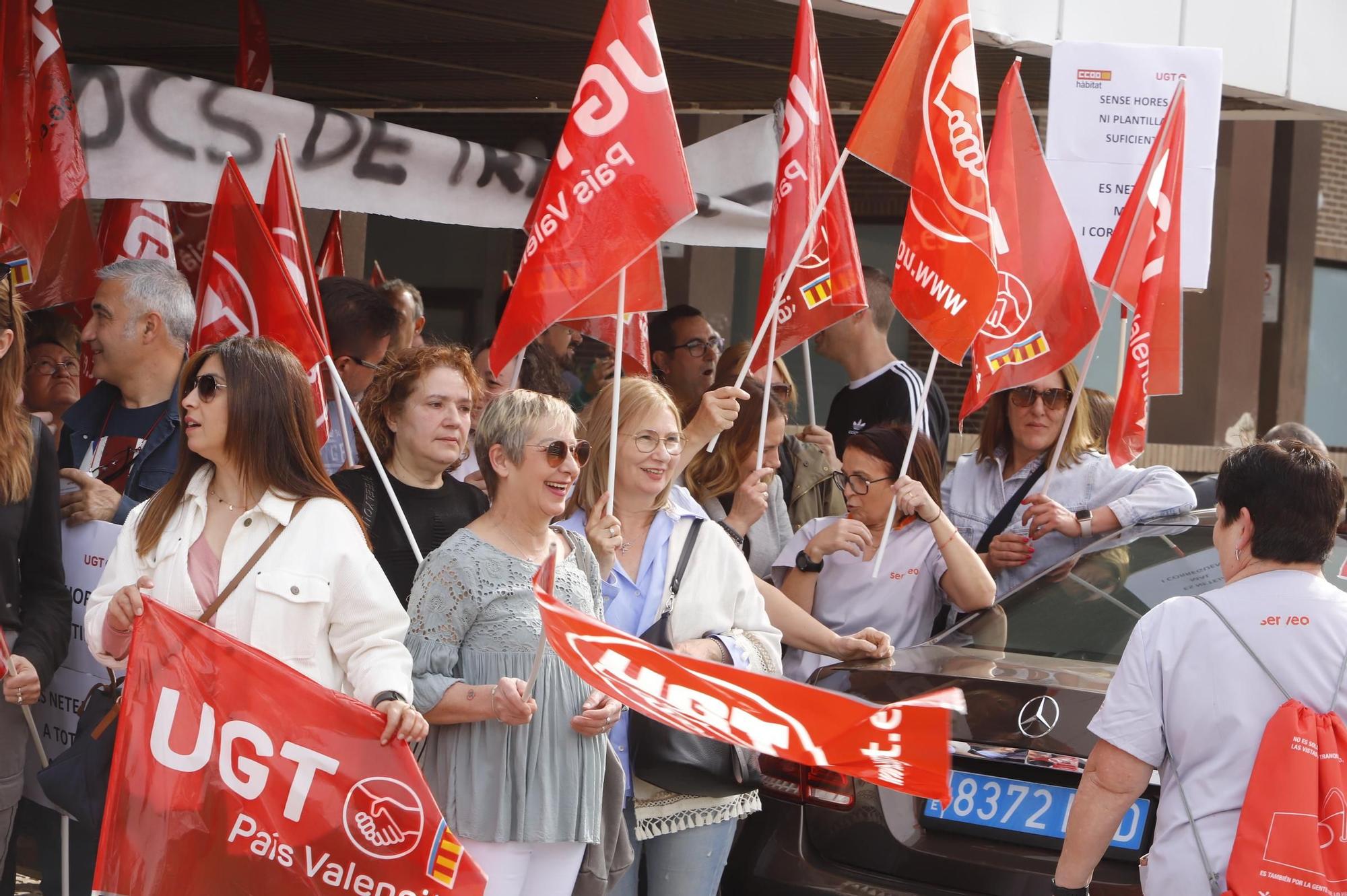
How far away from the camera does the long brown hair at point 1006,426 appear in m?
5.78

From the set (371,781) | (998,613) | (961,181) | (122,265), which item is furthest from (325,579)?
(961,181)

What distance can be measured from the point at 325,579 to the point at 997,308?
3204 mm

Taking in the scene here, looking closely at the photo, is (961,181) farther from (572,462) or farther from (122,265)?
(122,265)

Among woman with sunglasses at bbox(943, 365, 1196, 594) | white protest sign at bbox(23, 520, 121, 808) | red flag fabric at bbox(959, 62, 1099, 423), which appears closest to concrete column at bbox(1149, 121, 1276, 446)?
red flag fabric at bbox(959, 62, 1099, 423)

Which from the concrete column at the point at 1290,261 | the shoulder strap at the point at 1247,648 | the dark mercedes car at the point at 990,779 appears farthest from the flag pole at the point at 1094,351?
the concrete column at the point at 1290,261

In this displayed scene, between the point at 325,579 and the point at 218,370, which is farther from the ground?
the point at 218,370

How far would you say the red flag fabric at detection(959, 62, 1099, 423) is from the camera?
5.80m

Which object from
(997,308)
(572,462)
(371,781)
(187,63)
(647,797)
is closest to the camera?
(371,781)

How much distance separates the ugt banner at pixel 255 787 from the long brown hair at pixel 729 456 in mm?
2141

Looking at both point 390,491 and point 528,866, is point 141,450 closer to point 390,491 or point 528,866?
point 390,491

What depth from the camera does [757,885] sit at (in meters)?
4.20

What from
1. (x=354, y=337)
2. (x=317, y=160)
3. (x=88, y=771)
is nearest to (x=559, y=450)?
(x=88, y=771)

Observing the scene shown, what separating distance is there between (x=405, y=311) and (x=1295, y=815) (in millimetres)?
5166

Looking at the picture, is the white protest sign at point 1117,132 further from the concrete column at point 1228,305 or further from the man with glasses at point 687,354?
the concrete column at point 1228,305
